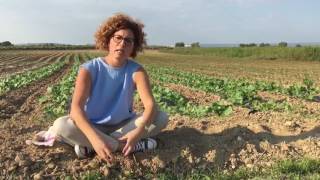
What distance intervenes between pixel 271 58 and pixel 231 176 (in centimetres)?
4928

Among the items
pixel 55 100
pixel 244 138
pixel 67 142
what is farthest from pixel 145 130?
pixel 55 100

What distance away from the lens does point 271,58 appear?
5334cm

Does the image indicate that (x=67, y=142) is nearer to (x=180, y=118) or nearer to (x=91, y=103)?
(x=91, y=103)

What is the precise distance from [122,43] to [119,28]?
0.53ft

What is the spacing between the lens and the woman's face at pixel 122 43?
546 centimetres

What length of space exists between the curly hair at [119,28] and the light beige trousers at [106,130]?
726 mm

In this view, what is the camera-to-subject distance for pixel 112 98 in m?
5.63

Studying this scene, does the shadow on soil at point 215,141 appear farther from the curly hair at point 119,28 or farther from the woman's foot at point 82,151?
the curly hair at point 119,28

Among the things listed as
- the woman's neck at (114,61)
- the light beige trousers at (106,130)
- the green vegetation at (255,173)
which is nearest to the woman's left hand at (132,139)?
the light beige trousers at (106,130)

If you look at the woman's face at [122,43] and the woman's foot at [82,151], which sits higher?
the woman's face at [122,43]

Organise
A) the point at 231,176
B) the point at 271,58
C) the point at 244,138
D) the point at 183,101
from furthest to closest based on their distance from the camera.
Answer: the point at 271,58, the point at 183,101, the point at 244,138, the point at 231,176

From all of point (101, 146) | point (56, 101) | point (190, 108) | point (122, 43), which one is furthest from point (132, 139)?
point (56, 101)

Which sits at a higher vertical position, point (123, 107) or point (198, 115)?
point (123, 107)

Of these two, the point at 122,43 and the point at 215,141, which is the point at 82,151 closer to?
the point at 122,43
